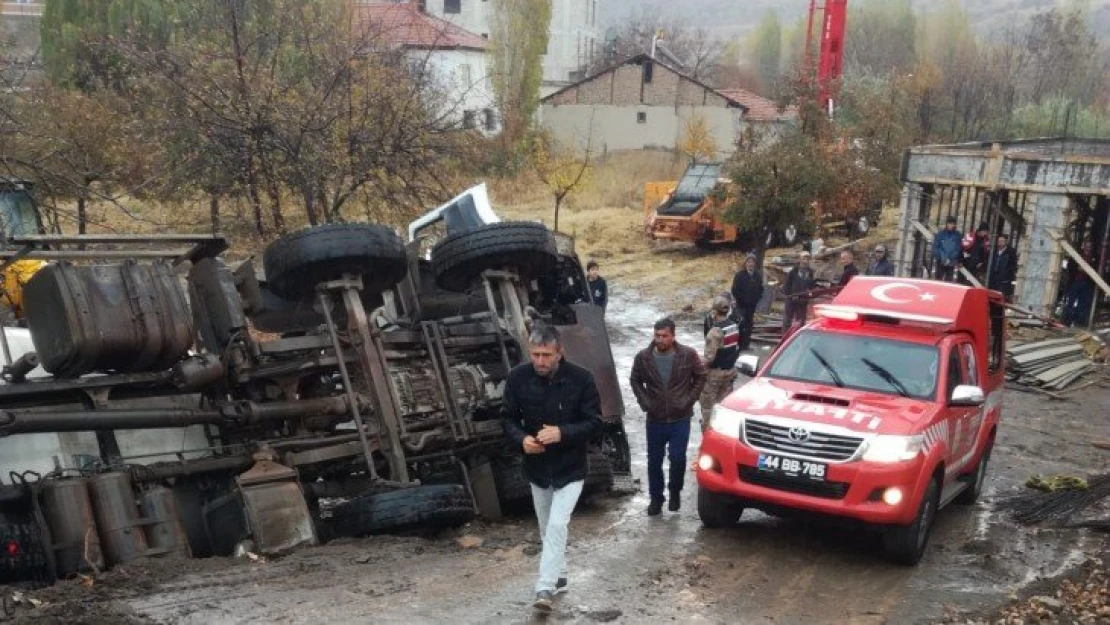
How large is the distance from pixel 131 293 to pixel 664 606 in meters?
4.36

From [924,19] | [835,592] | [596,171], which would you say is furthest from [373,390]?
[924,19]

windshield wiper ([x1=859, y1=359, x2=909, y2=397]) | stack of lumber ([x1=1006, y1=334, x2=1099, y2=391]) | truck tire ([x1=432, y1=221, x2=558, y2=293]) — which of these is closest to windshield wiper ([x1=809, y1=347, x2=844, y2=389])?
windshield wiper ([x1=859, y1=359, x2=909, y2=397])

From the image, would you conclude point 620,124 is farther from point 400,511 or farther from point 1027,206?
point 400,511

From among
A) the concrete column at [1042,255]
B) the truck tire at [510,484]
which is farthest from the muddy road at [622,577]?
the concrete column at [1042,255]

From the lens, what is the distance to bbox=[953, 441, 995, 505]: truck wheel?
392 inches

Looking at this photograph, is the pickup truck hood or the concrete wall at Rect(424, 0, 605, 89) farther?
the concrete wall at Rect(424, 0, 605, 89)

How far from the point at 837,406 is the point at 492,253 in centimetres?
327

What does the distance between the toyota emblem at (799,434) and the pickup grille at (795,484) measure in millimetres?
275

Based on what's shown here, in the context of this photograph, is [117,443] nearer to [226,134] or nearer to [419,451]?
[419,451]

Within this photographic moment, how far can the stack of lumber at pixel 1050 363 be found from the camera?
1595 cm

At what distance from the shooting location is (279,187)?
1816 cm

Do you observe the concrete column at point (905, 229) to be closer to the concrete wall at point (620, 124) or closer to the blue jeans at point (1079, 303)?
the blue jeans at point (1079, 303)

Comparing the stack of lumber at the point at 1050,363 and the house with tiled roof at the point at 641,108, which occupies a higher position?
the house with tiled roof at the point at 641,108

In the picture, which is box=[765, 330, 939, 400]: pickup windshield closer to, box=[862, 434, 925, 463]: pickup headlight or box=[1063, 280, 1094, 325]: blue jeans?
box=[862, 434, 925, 463]: pickup headlight
